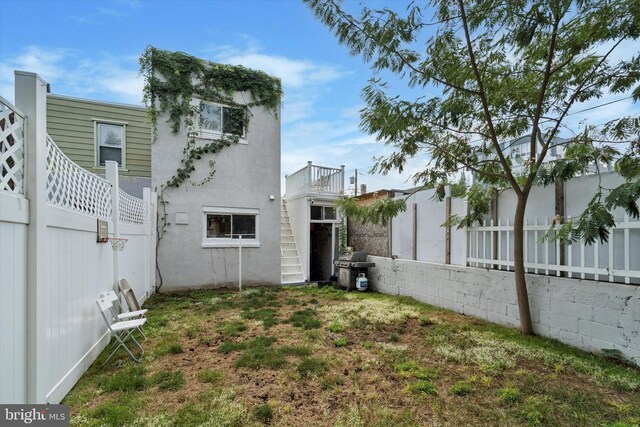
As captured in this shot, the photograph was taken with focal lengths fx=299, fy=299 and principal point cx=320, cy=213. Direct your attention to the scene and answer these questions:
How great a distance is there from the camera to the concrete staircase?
9672 mm

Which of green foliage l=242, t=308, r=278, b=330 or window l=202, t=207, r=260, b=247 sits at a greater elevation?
window l=202, t=207, r=260, b=247

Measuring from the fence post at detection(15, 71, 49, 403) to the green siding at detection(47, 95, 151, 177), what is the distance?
24.1 ft

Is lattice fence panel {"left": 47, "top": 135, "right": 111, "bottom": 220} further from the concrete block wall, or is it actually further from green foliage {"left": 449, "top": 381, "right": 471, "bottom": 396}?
the concrete block wall

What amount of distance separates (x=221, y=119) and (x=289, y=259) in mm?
4898

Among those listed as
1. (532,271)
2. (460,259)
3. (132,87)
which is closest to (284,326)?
(460,259)

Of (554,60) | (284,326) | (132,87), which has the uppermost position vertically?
(132,87)

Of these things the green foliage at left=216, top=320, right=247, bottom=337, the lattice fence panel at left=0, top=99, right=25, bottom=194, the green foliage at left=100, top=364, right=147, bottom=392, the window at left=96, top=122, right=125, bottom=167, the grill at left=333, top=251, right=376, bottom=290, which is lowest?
the green foliage at left=216, top=320, right=247, bottom=337

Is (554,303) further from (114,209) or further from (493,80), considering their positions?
(114,209)

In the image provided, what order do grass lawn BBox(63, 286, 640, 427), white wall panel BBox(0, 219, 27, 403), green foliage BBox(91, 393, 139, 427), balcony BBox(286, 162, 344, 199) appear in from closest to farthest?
1. white wall panel BBox(0, 219, 27, 403)
2. green foliage BBox(91, 393, 139, 427)
3. grass lawn BBox(63, 286, 640, 427)
4. balcony BBox(286, 162, 344, 199)

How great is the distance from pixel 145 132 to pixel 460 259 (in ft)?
31.2

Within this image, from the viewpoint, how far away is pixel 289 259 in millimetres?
10078

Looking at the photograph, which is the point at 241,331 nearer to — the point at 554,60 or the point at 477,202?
the point at 477,202

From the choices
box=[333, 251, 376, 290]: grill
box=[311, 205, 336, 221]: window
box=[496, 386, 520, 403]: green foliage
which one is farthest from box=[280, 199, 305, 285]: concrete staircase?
box=[496, 386, 520, 403]: green foliage

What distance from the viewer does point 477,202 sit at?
529 centimetres
